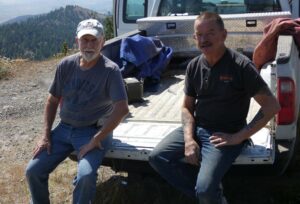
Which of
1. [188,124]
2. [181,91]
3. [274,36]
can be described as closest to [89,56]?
[188,124]

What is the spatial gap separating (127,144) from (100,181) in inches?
44.0

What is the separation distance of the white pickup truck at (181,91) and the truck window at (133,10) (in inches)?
53.2

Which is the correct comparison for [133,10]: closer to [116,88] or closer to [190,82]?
[116,88]

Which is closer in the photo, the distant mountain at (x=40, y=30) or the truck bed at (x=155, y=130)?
the truck bed at (x=155, y=130)

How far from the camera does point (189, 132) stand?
3385 mm

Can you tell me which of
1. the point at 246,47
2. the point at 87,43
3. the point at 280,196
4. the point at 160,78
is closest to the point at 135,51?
the point at 160,78

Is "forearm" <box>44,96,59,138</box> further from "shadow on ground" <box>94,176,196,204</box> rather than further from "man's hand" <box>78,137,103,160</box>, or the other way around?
"shadow on ground" <box>94,176,196,204</box>

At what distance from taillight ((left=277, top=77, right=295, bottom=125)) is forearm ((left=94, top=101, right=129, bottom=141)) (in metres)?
1.06

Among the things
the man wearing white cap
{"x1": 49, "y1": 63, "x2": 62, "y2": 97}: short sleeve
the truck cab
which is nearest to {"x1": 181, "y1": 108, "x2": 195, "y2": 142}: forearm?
the man wearing white cap

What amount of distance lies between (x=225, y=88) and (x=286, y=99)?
0.44 m

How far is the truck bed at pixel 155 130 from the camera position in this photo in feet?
10.9

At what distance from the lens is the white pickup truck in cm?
333

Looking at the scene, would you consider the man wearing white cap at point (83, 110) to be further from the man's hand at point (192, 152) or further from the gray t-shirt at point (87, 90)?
the man's hand at point (192, 152)

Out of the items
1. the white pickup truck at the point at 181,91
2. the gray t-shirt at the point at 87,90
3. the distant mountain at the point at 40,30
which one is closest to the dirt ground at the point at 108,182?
the white pickup truck at the point at 181,91
